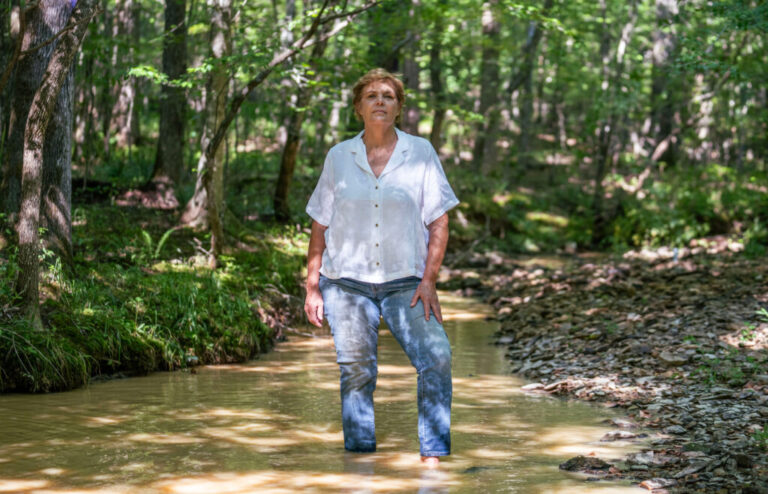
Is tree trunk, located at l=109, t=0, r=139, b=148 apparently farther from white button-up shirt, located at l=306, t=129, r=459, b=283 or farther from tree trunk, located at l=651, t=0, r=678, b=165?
white button-up shirt, located at l=306, t=129, r=459, b=283

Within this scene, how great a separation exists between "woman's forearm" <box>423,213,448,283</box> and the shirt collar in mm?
394

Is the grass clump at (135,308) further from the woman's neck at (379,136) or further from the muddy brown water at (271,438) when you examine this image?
the woman's neck at (379,136)

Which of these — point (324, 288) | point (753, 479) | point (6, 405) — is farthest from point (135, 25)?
point (753, 479)

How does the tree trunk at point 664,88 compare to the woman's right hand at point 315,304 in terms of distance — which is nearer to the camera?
the woman's right hand at point 315,304

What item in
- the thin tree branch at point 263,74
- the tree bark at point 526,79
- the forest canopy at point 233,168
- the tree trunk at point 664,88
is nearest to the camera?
the forest canopy at point 233,168

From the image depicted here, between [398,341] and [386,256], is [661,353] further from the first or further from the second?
[386,256]

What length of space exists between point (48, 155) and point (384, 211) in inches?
221

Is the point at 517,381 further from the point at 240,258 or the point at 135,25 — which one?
the point at 135,25

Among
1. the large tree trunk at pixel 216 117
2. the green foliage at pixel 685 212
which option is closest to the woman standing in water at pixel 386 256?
the large tree trunk at pixel 216 117

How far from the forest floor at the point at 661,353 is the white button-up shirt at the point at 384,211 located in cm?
150

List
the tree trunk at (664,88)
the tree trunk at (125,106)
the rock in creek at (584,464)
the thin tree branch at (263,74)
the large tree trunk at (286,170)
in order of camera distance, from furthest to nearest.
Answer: the tree trunk at (664,88)
the tree trunk at (125,106)
the large tree trunk at (286,170)
the thin tree branch at (263,74)
the rock in creek at (584,464)

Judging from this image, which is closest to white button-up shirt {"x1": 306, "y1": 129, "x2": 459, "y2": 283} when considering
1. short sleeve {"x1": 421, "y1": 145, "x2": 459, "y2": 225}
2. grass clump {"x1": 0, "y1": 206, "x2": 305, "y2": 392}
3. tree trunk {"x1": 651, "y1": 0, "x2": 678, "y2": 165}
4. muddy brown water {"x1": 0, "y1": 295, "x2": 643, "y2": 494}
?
short sleeve {"x1": 421, "y1": 145, "x2": 459, "y2": 225}

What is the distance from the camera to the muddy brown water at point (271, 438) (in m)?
4.13

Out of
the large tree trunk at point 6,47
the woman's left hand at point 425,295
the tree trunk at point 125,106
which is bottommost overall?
the woman's left hand at point 425,295
